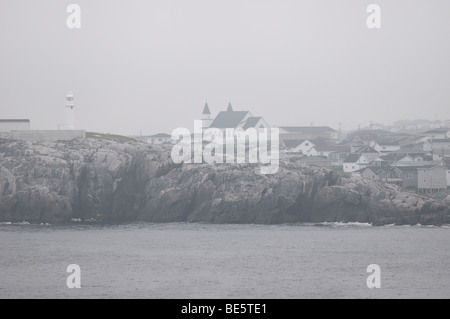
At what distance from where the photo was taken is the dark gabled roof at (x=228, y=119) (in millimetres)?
135875

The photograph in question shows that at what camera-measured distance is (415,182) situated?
326ft

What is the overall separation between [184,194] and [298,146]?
5716 centimetres

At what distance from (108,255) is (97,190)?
20.7 m

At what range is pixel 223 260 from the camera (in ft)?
200

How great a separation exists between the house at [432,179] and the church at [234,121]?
39481mm

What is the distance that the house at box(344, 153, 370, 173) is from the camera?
4382 inches

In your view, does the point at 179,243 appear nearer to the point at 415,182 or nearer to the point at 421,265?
the point at 421,265

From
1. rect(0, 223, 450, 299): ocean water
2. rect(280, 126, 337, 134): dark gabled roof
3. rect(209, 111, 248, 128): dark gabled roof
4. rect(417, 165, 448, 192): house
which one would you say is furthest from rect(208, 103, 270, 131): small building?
rect(0, 223, 450, 299): ocean water

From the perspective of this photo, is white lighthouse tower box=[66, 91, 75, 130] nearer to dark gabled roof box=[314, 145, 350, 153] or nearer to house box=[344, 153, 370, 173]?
house box=[344, 153, 370, 173]

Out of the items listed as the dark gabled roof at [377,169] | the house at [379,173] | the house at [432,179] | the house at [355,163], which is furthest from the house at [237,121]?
the house at [432,179]

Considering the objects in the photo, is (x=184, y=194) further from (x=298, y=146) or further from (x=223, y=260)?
(x=298, y=146)

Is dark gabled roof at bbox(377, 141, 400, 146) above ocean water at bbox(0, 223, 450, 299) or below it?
above

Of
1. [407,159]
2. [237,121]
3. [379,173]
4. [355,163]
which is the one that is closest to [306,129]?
[237,121]

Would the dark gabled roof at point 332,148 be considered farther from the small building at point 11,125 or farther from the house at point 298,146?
the small building at point 11,125
